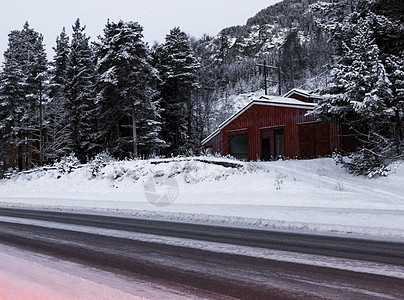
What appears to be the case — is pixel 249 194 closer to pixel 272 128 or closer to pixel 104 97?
pixel 272 128

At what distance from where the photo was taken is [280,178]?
16.9 meters

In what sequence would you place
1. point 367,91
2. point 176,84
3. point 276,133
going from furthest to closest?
point 176,84 < point 276,133 < point 367,91

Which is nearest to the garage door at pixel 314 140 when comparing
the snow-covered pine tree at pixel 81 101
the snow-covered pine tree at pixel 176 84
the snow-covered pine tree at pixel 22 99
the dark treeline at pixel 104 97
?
the dark treeline at pixel 104 97

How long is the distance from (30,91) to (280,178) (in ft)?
113

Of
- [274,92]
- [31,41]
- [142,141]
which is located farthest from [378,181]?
[274,92]

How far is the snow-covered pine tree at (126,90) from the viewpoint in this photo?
35781 mm

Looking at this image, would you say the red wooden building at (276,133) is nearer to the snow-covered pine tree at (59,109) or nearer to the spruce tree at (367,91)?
the spruce tree at (367,91)

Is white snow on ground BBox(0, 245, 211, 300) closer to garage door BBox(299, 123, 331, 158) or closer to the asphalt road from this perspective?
the asphalt road

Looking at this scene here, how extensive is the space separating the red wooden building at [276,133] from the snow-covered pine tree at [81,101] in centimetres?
1542

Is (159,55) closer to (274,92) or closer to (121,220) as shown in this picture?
(121,220)

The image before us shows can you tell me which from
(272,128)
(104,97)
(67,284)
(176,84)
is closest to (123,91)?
(104,97)

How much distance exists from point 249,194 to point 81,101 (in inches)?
1258

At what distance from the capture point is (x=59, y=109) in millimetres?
44531

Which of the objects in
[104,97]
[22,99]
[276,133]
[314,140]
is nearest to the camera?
[314,140]
